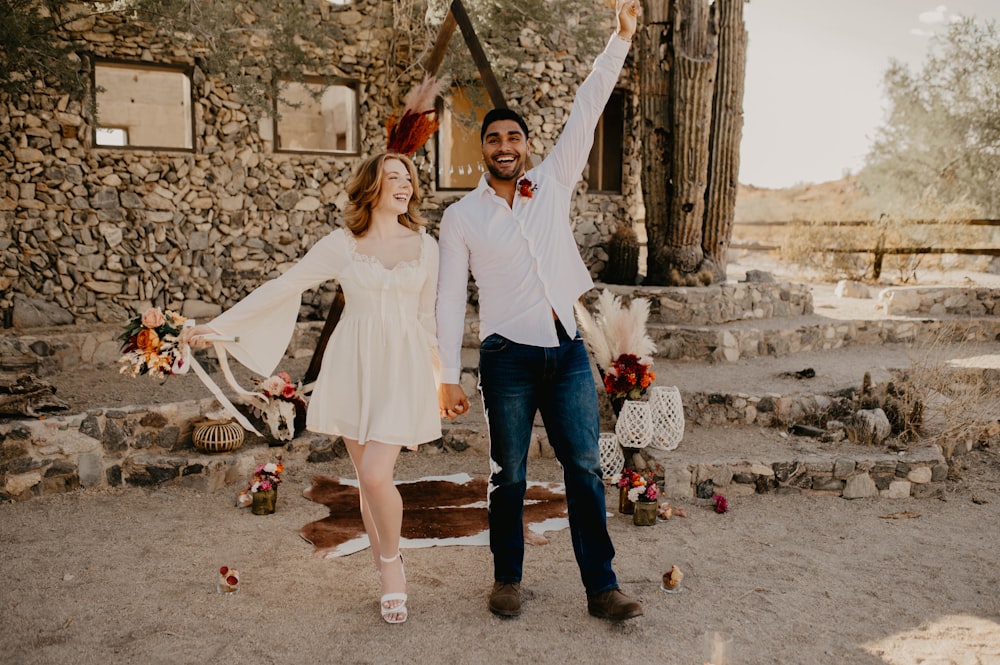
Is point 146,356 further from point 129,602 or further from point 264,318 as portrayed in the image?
point 129,602

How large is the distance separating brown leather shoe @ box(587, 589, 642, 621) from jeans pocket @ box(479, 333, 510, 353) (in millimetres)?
1093

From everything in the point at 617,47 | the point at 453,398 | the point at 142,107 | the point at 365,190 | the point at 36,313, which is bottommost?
the point at 36,313

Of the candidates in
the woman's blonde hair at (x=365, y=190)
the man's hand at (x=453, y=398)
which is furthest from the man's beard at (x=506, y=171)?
the man's hand at (x=453, y=398)

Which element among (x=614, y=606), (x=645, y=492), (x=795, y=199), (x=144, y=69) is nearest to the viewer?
(x=614, y=606)

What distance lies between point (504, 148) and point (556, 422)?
1103 millimetres

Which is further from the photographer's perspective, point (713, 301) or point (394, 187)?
point (713, 301)

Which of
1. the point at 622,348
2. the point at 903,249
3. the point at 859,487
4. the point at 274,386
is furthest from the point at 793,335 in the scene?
Result: the point at 274,386

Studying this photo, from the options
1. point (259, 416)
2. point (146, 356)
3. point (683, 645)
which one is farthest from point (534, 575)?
point (259, 416)

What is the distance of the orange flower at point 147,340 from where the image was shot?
3.19m

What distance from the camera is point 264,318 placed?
3463 millimetres

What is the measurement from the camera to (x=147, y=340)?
126 inches

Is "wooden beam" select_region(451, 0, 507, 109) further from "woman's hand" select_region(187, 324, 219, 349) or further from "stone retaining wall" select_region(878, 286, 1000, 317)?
"stone retaining wall" select_region(878, 286, 1000, 317)

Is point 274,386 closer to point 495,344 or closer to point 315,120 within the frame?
point 495,344

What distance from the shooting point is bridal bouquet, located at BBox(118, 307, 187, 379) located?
3.18 metres
